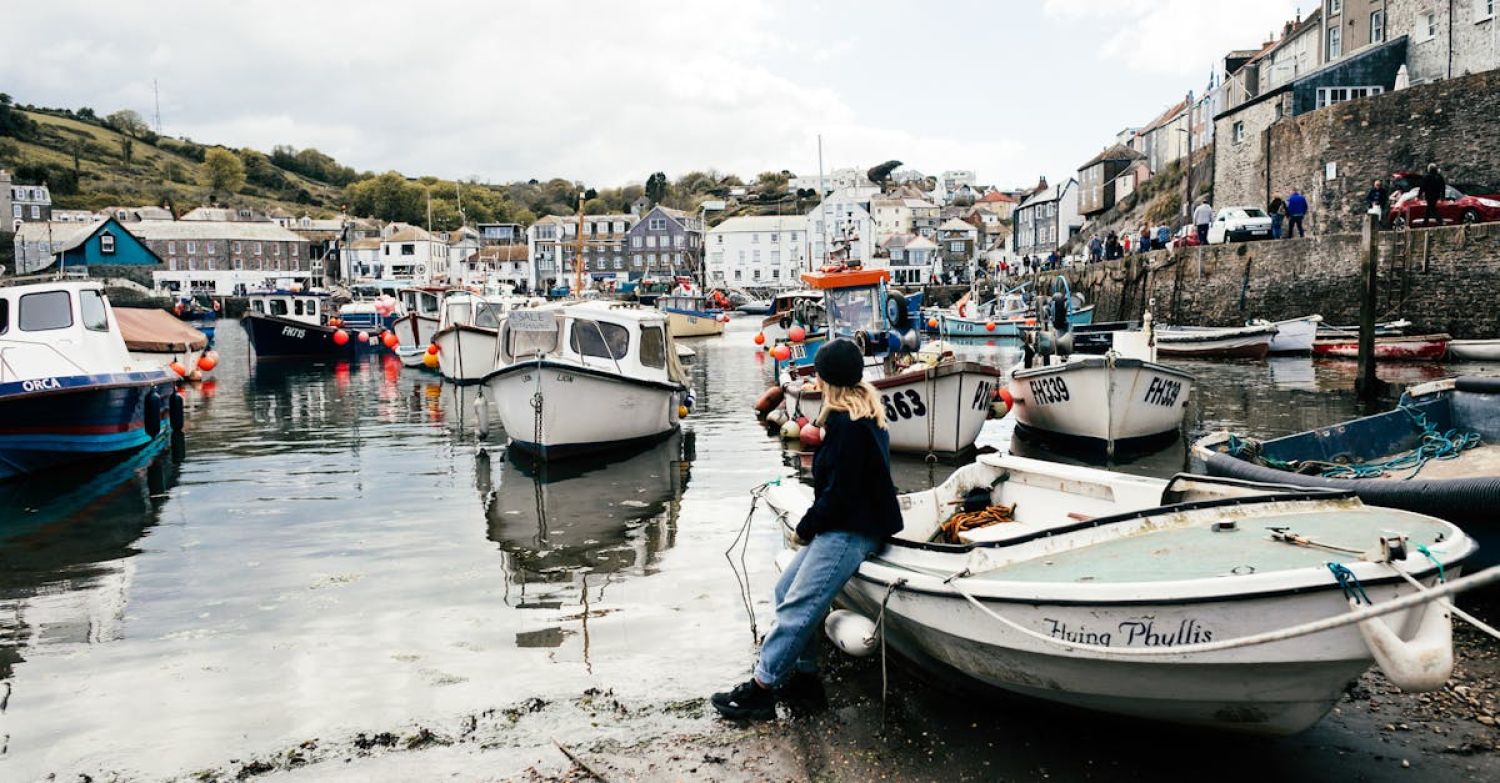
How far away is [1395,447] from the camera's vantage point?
32.8 feet

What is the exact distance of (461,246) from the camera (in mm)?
126938

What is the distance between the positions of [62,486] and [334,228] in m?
138

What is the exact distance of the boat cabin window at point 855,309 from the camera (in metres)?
17.8

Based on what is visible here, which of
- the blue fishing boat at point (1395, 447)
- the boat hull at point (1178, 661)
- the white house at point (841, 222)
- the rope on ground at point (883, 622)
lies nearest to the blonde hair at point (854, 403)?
the rope on ground at point (883, 622)

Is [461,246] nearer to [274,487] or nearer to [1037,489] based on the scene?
[274,487]

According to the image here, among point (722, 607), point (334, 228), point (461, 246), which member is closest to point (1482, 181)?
point (722, 607)

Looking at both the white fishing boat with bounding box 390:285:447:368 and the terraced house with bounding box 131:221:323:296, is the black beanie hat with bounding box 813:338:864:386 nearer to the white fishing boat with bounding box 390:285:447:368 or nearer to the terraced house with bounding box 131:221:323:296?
the white fishing boat with bounding box 390:285:447:368

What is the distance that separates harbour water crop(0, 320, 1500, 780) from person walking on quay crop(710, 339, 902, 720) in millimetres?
373

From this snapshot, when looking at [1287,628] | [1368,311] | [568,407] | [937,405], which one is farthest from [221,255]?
[1287,628]

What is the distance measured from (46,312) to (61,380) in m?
1.42

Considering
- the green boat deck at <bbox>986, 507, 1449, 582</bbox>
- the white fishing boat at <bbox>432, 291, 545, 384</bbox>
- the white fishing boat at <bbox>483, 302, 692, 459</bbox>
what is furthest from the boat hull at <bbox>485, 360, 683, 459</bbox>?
the white fishing boat at <bbox>432, 291, 545, 384</bbox>

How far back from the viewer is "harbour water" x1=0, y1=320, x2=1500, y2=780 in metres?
5.52

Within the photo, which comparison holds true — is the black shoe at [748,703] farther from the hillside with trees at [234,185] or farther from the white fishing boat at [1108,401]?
the hillside with trees at [234,185]

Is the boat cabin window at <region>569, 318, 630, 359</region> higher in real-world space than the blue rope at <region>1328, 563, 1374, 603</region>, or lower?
higher
